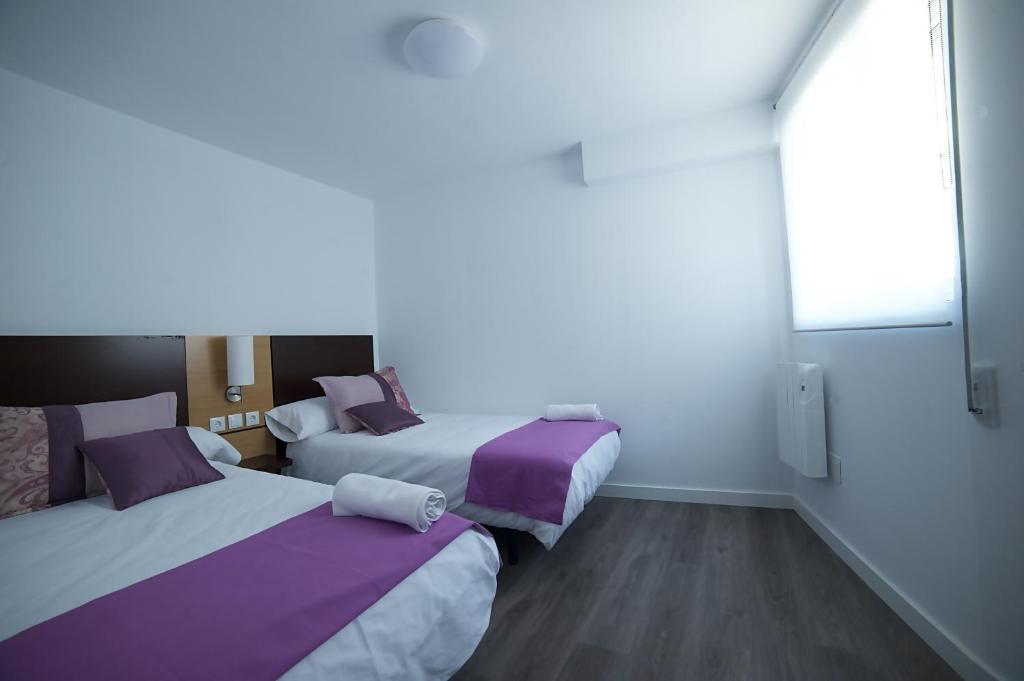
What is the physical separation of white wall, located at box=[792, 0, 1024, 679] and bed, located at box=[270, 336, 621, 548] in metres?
1.33

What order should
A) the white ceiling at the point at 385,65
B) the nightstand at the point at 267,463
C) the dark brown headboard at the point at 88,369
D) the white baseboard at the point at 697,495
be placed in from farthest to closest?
1. the white baseboard at the point at 697,495
2. the nightstand at the point at 267,463
3. the dark brown headboard at the point at 88,369
4. the white ceiling at the point at 385,65

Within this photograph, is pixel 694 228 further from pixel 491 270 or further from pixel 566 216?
pixel 491 270

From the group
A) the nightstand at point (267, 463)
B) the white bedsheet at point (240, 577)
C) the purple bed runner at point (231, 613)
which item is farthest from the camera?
the nightstand at point (267, 463)

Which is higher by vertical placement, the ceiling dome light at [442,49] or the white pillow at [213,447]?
the ceiling dome light at [442,49]

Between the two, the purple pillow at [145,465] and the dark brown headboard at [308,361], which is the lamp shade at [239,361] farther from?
the purple pillow at [145,465]

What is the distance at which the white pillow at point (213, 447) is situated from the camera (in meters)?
2.38

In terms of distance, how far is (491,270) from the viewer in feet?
12.3

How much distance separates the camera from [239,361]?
2793 mm

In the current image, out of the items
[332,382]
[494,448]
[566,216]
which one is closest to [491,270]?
[566,216]

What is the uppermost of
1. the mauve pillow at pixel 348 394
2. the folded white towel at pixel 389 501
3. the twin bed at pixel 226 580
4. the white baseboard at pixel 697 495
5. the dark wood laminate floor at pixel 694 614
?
the mauve pillow at pixel 348 394

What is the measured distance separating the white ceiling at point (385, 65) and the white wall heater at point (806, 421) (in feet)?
5.65

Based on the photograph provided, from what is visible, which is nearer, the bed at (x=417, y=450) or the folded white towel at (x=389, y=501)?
the folded white towel at (x=389, y=501)

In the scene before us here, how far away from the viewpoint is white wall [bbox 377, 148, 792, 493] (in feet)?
Answer: 9.80

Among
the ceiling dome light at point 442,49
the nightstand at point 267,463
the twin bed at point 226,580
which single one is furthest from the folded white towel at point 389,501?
the ceiling dome light at point 442,49
